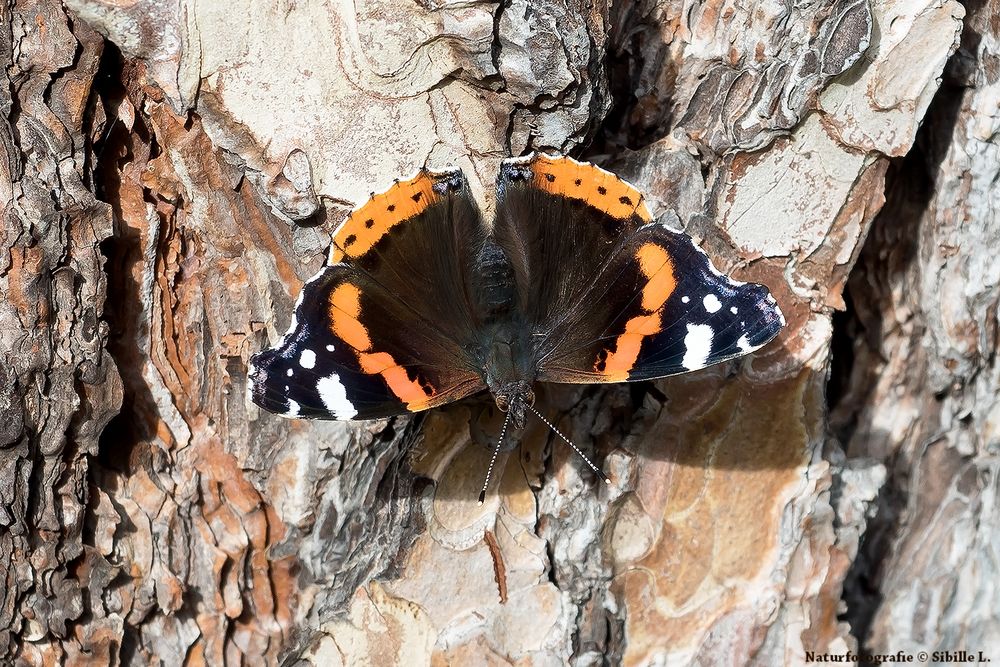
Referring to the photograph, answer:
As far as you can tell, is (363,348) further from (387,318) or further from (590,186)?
(590,186)

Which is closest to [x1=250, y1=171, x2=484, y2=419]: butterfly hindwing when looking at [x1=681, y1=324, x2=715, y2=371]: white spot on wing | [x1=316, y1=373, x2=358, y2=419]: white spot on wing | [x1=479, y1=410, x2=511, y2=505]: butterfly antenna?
[x1=316, y1=373, x2=358, y2=419]: white spot on wing

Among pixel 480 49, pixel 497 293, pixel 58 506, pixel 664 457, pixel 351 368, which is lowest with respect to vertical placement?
pixel 58 506

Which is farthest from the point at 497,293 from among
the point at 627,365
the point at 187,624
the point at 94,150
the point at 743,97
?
the point at 187,624

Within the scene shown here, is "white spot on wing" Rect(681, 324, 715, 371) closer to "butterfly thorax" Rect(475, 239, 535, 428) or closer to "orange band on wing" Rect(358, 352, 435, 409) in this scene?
"butterfly thorax" Rect(475, 239, 535, 428)

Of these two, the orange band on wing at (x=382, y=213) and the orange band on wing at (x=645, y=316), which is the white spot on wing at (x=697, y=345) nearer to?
the orange band on wing at (x=645, y=316)

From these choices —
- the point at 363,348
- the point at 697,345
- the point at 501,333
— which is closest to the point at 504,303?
the point at 501,333

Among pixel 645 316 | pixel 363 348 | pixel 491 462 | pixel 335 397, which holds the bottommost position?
pixel 491 462

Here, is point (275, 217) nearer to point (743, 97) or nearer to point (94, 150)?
point (94, 150)
